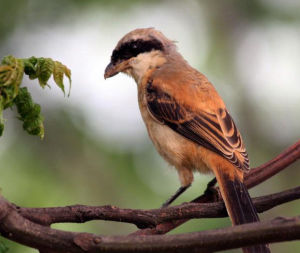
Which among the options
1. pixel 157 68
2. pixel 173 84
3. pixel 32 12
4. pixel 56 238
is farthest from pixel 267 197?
pixel 32 12

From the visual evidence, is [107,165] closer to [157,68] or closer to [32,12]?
[157,68]

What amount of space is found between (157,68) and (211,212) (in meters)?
2.35

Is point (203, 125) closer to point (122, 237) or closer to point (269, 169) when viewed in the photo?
point (269, 169)

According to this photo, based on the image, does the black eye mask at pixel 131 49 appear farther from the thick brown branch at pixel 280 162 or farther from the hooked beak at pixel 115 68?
the thick brown branch at pixel 280 162

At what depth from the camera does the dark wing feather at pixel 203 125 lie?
3.65 meters

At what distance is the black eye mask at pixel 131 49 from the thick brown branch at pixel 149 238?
9.44 ft

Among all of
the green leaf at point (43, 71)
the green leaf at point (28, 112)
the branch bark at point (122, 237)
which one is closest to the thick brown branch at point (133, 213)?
the branch bark at point (122, 237)

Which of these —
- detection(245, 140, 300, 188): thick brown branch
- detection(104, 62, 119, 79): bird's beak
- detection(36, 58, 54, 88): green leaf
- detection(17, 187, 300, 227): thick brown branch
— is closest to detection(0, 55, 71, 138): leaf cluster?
detection(36, 58, 54, 88): green leaf

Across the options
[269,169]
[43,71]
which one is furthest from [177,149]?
[43,71]

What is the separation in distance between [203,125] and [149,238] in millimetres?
2266

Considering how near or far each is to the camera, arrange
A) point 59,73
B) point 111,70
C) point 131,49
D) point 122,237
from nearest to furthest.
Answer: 1. point 122,237
2. point 59,73
3. point 111,70
4. point 131,49

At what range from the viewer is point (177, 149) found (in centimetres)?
382

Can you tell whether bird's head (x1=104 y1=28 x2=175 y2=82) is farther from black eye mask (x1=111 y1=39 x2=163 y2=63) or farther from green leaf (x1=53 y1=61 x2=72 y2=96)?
green leaf (x1=53 y1=61 x2=72 y2=96)

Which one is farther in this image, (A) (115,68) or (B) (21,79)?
(A) (115,68)
